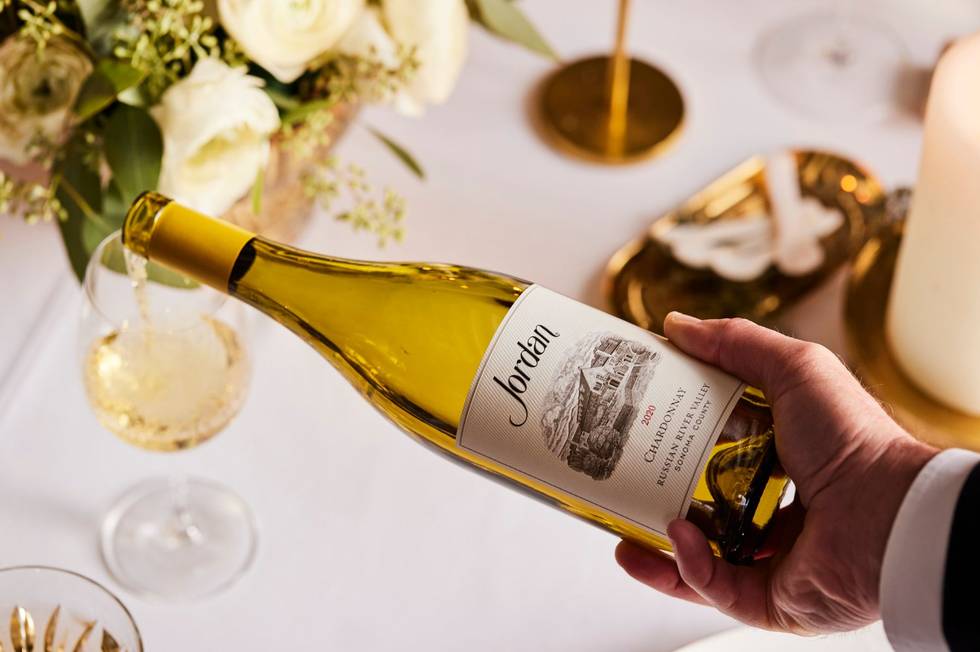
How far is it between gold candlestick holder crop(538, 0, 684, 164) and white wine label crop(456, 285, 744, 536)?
469 millimetres

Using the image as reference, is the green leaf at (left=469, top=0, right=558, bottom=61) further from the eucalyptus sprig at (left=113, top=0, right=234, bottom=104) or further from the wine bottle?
the wine bottle

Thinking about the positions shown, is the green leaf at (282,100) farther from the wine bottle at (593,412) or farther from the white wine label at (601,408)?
the white wine label at (601,408)

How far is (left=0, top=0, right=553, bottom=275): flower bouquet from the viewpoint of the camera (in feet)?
2.60

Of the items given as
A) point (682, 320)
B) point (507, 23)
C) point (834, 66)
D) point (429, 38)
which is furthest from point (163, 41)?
point (834, 66)

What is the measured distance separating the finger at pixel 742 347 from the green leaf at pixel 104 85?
15.8 inches

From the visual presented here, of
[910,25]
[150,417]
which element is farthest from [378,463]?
[910,25]

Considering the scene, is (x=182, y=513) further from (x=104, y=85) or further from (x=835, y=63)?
(x=835, y=63)

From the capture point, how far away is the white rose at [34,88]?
2.73 ft

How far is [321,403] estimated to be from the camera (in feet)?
3.10

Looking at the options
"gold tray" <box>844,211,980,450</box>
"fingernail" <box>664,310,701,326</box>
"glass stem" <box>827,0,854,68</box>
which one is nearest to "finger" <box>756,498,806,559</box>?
"fingernail" <box>664,310,701,326</box>

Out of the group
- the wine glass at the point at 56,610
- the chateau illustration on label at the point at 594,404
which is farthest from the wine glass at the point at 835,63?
the wine glass at the point at 56,610

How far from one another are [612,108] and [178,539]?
55cm

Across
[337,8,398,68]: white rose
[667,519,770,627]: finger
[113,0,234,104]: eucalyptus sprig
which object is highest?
[337,8,398,68]: white rose

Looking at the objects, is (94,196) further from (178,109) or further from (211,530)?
Answer: (211,530)
